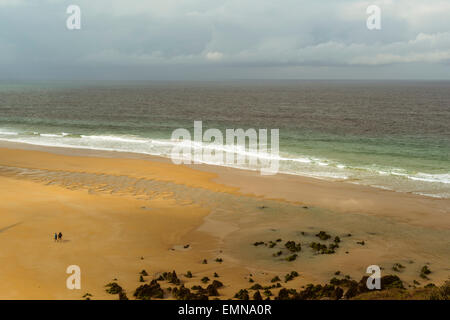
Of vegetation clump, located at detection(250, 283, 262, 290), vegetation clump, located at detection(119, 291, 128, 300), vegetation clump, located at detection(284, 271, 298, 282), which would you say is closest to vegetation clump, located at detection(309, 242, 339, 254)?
vegetation clump, located at detection(284, 271, 298, 282)

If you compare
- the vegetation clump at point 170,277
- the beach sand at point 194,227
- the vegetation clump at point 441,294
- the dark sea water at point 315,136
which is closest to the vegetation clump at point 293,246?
the beach sand at point 194,227

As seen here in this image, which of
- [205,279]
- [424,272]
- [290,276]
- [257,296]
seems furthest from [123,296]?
[424,272]

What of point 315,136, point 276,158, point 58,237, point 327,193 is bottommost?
point 58,237

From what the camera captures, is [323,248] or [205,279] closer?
[205,279]

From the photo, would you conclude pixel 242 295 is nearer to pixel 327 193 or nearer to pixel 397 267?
pixel 397 267

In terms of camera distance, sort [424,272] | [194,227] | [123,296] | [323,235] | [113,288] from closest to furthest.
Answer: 1. [123,296]
2. [113,288]
3. [424,272]
4. [323,235]
5. [194,227]

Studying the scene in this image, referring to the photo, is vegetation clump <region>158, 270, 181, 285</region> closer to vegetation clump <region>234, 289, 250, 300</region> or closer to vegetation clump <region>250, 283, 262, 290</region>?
vegetation clump <region>234, 289, 250, 300</region>

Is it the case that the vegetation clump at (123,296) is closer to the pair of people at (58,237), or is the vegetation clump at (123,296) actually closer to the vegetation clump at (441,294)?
the pair of people at (58,237)

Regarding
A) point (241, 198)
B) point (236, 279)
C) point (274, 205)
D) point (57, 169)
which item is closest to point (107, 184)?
point (57, 169)
